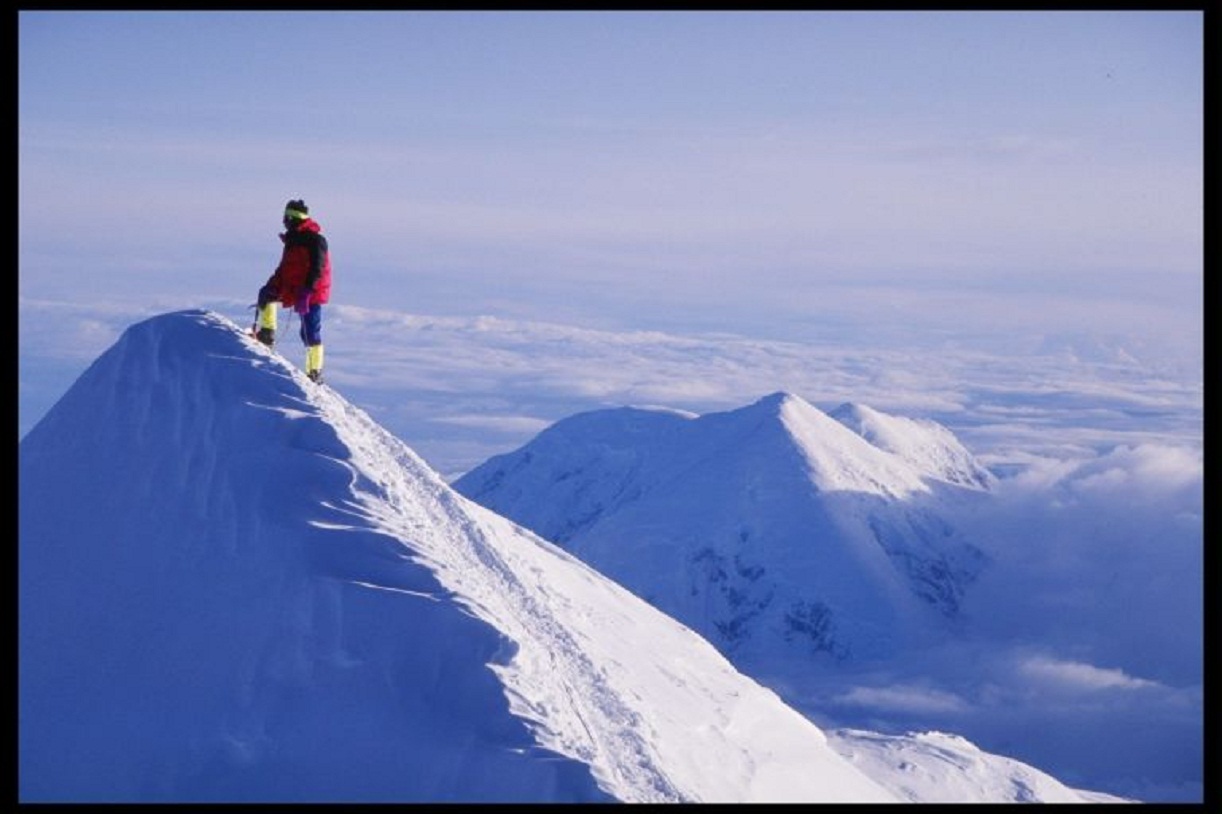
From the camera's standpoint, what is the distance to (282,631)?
21719 millimetres

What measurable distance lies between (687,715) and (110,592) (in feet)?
38.5

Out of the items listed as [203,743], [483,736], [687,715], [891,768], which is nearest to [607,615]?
[687,715]

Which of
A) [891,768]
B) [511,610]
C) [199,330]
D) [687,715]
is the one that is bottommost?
[891,768]

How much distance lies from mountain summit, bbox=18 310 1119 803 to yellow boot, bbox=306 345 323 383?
3.91 feet

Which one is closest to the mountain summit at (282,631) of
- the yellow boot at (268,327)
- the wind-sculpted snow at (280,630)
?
the wind-sculpted snow at (280,630)

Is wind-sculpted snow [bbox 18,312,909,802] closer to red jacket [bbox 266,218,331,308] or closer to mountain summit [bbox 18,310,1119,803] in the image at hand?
mountain summit [bbox 18,310,1119,803]

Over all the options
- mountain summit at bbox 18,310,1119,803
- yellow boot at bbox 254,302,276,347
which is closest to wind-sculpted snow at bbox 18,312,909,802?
mountain summit at bbox 18,310,1119,803

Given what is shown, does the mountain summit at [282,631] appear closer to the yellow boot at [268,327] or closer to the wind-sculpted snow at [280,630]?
the wind-sculpted snow at [280,630]

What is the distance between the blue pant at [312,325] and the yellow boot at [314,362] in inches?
5.7

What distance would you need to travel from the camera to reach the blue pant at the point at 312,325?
90.7ft

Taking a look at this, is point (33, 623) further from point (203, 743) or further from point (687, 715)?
point (687, 715)

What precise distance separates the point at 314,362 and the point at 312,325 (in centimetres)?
84

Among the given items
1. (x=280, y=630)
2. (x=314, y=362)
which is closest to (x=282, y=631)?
(x=280, y=630)

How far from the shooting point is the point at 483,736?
69.1 feet
